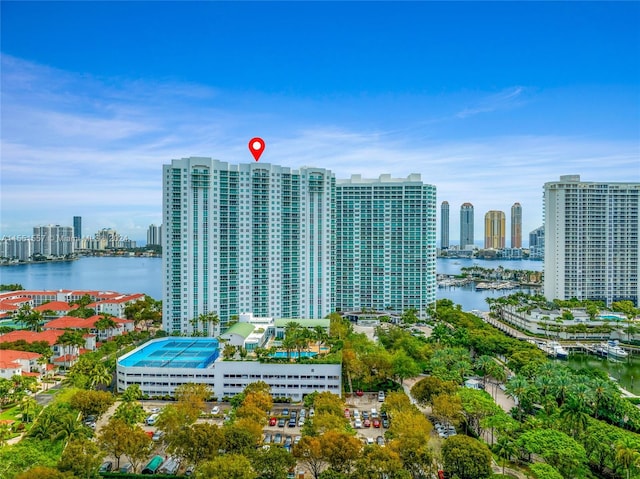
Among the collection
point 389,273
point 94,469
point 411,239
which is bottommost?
point 94,469

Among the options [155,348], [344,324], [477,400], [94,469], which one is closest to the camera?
[94,469]

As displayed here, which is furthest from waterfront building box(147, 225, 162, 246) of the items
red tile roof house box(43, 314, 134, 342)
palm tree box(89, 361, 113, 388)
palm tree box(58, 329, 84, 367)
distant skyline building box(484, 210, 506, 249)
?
palm tree box(89, 361, 113, 388)

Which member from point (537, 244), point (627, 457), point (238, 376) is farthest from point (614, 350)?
point (537, 244)

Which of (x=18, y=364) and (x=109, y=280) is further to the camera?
(x=109, y=280)

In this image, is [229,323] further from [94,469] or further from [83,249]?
[83,249]

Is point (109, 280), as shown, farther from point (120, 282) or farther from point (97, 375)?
point (97, 375)

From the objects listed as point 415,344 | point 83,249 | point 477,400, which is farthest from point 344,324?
point 83,249

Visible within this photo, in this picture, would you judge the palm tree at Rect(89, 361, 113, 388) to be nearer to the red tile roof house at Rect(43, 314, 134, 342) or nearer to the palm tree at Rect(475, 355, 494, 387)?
the red tile roof house at Rect(43, 314, 134, 342)
